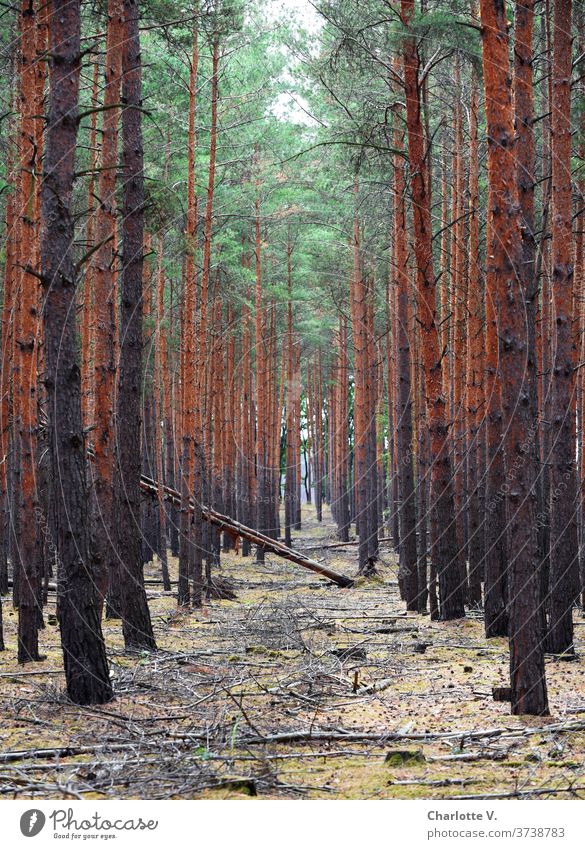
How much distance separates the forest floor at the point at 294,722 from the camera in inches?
235

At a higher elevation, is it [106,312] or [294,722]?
[106,312]

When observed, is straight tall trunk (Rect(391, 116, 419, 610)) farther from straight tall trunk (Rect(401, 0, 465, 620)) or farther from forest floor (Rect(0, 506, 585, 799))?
forest floor (Rect(0, 506, 585, 799))

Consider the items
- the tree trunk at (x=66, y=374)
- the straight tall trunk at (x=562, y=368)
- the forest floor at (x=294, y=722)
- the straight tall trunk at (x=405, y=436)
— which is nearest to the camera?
the forest floor at (x=294, y=722)

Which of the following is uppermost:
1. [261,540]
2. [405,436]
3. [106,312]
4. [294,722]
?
[106,312]

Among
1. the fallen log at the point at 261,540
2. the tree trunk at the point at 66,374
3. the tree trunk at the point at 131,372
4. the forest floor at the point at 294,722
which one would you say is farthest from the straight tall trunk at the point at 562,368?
the fallen log at the point at 261,540

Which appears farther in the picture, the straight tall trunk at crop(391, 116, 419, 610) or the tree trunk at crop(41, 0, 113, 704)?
the straight tall trunk at crop(391, 116, 419, 610)

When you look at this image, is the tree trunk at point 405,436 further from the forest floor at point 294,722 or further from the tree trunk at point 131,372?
the tree trunk at point 131,372

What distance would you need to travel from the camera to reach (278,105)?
26.3m

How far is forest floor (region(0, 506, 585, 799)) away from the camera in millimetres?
5977

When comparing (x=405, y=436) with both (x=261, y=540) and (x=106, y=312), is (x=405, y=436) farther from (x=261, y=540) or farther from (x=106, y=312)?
(x=106, y=312)

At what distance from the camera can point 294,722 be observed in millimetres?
7793

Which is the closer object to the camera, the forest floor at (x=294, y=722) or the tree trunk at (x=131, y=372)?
the forest floor at (x=294, y=722)

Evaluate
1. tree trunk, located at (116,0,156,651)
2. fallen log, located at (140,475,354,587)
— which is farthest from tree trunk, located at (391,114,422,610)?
→ tree trunk, located at (116,0,156,651)

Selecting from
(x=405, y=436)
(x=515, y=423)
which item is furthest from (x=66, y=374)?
(x=405, y=436)
